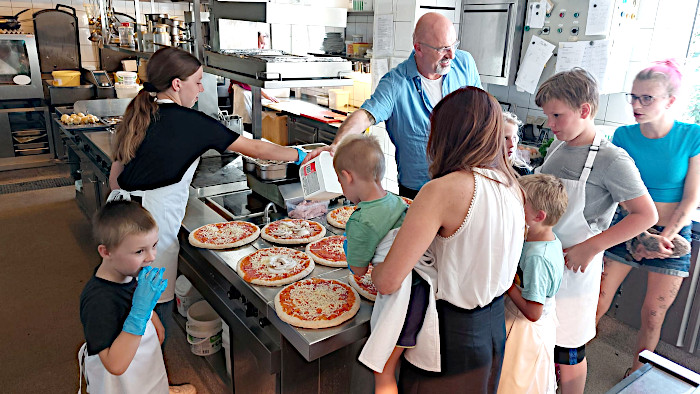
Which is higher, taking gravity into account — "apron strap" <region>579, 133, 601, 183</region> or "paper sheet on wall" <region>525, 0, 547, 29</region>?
"paper sheet on wall" <region>525, 0, 547, 29</region>

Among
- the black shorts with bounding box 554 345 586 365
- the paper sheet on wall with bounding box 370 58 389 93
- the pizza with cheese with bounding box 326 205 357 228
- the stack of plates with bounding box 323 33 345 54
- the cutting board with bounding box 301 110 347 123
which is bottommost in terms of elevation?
the black shorts with bounding box 554 345 586 365

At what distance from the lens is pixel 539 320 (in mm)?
1744

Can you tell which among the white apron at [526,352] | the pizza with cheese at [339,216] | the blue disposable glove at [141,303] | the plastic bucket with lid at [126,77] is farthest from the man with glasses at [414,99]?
the plastic bucket with lid at [126,77]

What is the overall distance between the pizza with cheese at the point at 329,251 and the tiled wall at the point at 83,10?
5.57 m

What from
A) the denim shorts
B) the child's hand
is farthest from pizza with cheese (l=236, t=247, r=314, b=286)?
the denim shorts

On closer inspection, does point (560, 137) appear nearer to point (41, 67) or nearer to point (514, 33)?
point (514, 33)

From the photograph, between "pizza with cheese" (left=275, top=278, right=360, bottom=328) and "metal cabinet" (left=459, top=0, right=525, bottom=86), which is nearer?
"pizza with cheese" (left=275, top=278, right=360, bottom=328)

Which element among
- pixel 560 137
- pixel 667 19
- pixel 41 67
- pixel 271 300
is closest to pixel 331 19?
pixel 560 137

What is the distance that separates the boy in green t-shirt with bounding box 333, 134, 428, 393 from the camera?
4.92 ft

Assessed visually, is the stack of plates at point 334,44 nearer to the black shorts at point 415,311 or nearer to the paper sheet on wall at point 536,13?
the paper sheet on wall at point 536,13

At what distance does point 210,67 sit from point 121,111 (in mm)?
2856

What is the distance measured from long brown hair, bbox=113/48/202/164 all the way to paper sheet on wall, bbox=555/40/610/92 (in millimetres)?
2676

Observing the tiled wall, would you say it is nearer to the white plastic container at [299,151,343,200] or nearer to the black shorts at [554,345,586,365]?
the white plastic container at [299,151,343,200]

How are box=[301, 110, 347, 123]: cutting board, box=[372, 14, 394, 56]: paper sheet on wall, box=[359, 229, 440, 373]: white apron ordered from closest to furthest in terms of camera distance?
1. box=[359, 229, 440, 373]: white apron
2. box=[372, 14, 394, 56]: paper sheet on wall
3. box=[301, 110, 347, 123]: cutting board
